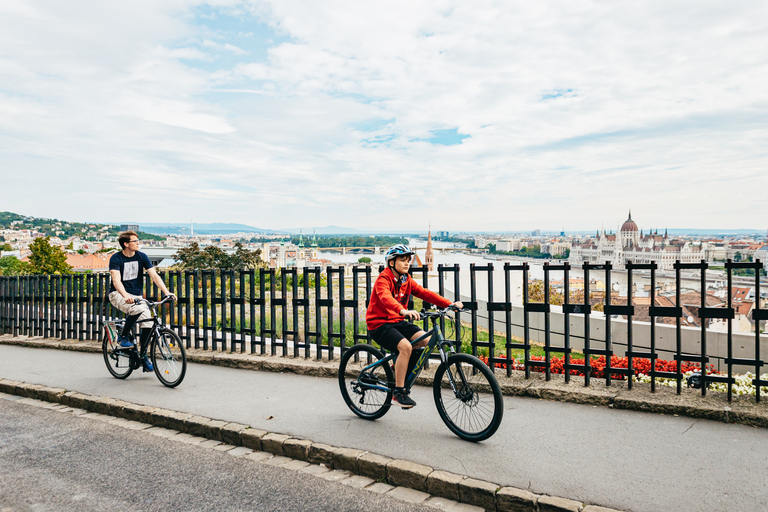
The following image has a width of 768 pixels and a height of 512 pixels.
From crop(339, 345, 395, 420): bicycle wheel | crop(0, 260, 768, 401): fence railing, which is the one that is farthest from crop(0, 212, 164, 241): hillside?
crop(339, 345, 395, 420): bicycle wheel

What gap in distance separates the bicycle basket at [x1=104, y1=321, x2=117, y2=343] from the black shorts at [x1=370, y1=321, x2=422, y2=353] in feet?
14.5

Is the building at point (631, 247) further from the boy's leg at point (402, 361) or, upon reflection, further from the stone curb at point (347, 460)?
the stone curb at point (347, 460)

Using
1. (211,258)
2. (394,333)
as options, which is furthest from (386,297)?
(211,258)

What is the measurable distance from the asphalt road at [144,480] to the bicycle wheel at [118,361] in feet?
6.23

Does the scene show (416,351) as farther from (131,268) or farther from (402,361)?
(131,268)

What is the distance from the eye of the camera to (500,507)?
3.58m

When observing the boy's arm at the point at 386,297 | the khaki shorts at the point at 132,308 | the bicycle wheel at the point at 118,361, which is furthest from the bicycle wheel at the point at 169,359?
the boy's arm at the point at 386,297

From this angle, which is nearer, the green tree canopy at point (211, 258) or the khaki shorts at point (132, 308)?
the khaki shorts at point (132, 308)

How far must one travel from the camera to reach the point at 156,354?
697 cm

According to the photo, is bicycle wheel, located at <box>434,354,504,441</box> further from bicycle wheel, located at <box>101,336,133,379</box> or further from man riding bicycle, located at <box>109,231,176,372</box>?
bicycle wheel, located at <box>101,336,133,379</box>

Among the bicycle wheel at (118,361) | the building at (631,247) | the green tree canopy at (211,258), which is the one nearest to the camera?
the bicycle wheel at (118,361)

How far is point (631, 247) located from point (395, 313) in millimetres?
78186

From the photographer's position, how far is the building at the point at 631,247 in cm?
5856

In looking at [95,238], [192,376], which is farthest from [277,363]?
[95,238]
